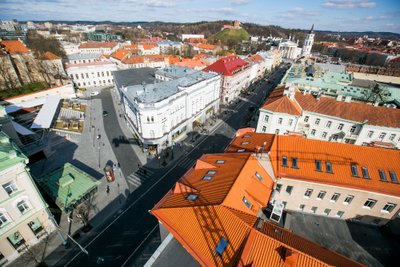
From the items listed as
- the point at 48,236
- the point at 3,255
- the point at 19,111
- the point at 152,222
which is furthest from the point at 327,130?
the point at 19,111

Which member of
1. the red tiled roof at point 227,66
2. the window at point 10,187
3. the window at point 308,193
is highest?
the red tiled roof at point 227,66

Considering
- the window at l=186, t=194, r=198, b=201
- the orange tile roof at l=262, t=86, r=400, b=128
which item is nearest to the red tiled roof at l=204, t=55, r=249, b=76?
the orange tile roof at l=262, t=86, r=400, b=128

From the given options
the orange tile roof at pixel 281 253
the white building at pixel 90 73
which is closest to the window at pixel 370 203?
the orange tile roof at pixel 281 253

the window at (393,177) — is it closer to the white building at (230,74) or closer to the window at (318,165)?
the window at (318,165)

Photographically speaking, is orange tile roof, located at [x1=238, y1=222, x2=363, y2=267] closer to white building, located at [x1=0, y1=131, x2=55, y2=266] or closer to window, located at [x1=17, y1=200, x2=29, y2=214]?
white building, located at [x1=0, y1=131, x2=55, y2=266]

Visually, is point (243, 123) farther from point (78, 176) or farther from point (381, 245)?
point (78, 176)

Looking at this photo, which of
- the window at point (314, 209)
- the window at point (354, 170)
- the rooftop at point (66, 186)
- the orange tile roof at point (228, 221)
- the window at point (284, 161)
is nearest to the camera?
the orange tile roof at point (228, 221)

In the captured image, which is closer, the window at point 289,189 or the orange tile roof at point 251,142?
the window at point 289,189
